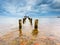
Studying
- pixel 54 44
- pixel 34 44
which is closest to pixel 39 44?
pixel 34 44

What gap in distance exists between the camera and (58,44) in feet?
47.1

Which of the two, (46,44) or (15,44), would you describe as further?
(46,44)

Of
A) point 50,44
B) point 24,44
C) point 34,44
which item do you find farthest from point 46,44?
point 24,44

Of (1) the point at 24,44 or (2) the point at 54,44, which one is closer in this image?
(1) the point at 24,44

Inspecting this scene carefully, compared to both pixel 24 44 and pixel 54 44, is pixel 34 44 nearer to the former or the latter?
pixel 24 44

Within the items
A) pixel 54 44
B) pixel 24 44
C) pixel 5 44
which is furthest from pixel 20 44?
pixel 54 44

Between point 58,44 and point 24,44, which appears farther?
point 58,44

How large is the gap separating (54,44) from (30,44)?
2897mm

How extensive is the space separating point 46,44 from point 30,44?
1.88m

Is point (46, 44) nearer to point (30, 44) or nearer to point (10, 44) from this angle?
point (30, 44)

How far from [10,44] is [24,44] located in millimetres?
1532

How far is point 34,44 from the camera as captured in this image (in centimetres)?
1403

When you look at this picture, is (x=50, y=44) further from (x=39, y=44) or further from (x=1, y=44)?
(x=1, y=44)

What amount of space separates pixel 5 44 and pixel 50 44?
5.08 meters
